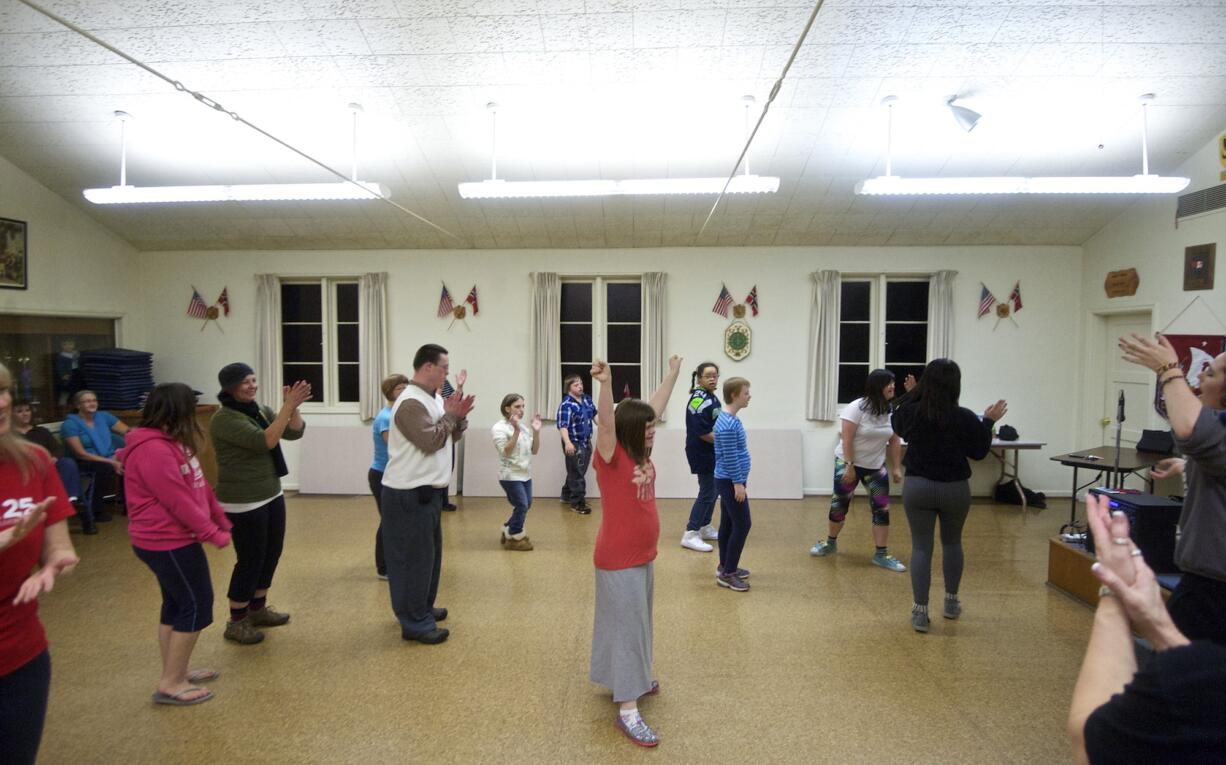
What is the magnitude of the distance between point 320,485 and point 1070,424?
28.7ft

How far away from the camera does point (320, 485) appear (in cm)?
796

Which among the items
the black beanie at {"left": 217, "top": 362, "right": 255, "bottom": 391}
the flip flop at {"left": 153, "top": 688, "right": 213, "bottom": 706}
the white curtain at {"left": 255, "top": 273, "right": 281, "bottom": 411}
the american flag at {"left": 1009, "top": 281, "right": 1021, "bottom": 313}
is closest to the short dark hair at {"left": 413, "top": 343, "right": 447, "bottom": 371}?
the black beanie at {"left": 217, "top": 362, "right": 255, "bottom": 391}

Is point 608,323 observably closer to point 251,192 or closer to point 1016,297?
point 251,192

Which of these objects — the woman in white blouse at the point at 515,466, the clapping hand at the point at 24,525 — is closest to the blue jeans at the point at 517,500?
the woman in white blouse at the point at 515,466

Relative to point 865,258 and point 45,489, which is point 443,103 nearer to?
point 45,489

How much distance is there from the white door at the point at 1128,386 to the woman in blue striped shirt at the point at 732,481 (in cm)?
439

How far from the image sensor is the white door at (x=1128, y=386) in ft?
21.7

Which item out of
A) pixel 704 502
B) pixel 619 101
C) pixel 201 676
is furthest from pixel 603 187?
pixel 201 676

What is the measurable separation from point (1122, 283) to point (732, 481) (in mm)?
5331

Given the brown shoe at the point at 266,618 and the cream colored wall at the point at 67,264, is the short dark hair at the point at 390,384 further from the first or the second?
the cream colored wall at the point at 67,264

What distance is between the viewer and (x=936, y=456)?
3736 mm

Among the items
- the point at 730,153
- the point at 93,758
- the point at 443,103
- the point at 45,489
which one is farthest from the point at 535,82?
the point at 93,758

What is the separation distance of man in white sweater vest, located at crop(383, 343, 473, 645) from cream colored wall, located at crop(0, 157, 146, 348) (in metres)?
5.62

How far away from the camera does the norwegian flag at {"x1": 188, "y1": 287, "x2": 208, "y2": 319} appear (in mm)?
8180
